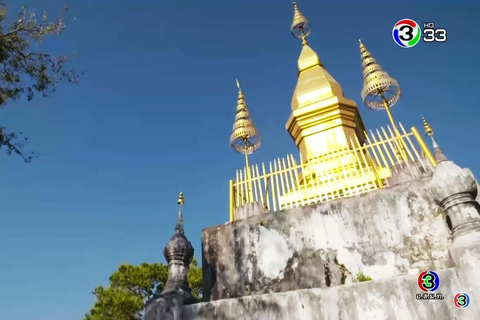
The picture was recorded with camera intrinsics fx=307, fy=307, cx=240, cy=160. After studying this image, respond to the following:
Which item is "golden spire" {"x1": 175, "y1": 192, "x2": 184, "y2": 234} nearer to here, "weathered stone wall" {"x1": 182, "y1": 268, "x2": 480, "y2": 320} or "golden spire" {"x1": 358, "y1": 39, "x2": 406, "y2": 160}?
"weathered stone wall" {"x1": 182, "y1": 268, "x2": 480, "y2": 320}

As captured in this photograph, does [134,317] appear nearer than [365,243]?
No

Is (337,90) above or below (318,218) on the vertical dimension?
above

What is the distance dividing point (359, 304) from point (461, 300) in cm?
115

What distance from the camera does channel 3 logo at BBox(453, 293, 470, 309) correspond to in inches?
142

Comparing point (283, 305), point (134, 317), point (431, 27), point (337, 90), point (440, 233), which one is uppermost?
point (337, 90)

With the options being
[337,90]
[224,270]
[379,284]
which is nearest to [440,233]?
[379,284]

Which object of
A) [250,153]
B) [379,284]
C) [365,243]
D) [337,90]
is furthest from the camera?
[337,90]

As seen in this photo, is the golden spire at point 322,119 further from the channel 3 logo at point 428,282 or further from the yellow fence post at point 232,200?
the channel 3 logo at point 428,282

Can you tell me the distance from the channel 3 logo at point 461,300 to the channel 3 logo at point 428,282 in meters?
0.21

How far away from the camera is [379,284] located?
157 inches

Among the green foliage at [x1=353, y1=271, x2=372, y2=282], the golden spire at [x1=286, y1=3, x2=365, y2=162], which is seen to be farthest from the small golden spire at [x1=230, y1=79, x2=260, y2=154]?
the green foliage at [x1=353, y1=271, x2=372, y2=282]

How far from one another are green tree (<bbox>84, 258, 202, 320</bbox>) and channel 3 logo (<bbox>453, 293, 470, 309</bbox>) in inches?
731

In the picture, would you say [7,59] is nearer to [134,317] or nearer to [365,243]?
[365,243]

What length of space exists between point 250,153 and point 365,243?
6.70 meters
